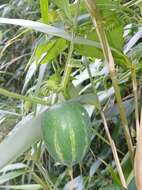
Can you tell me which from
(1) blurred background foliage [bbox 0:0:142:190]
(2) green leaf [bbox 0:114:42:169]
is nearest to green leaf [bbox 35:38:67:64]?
(1) blurred background foliage [bbox 0:0:142:190]

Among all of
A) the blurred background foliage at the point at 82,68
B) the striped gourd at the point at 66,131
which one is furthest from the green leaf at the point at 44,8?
the striped gourd at the point at 66,131

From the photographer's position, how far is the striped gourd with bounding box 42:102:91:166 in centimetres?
48

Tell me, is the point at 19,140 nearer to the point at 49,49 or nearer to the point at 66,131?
the point at 66,131

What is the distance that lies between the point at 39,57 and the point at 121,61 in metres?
0.12

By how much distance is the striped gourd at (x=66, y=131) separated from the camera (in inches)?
18.7

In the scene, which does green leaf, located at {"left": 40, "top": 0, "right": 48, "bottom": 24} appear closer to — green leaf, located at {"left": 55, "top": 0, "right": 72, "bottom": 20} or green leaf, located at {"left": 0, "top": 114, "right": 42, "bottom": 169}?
green leaf, located at {"left": 55, "top": 0, "right": 72, "bottom": 20}

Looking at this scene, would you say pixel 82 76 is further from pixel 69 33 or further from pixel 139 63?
pixel 69 33

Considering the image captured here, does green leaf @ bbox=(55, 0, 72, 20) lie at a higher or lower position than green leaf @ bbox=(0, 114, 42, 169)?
higher

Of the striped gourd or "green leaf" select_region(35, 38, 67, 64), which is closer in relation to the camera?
the striped gourd

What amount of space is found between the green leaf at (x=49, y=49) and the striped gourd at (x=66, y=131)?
131mm

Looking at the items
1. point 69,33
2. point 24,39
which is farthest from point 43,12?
point 24,39

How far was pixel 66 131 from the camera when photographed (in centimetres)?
48

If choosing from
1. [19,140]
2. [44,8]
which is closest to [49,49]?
[44,8]

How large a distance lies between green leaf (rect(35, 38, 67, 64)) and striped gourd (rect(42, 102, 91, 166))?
0.13m
